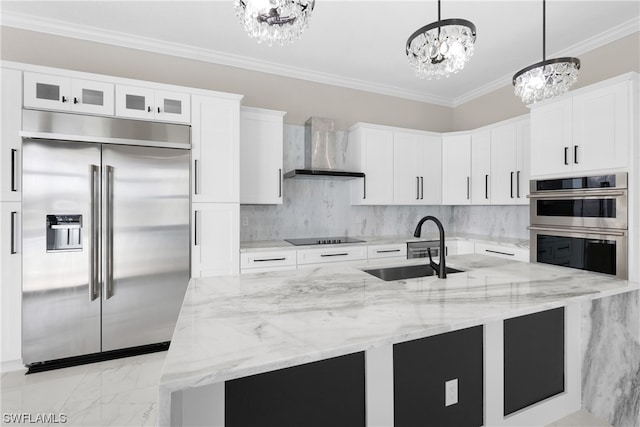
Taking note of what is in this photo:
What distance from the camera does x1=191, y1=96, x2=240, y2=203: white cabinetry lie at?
9.32 ft

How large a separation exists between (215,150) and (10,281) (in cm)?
186

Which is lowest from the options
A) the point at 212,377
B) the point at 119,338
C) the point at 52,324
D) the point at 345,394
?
the point at 119,338

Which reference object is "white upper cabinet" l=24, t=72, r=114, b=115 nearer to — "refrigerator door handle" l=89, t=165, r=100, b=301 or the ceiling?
"refrigerator door handle" l=89, t=165, r=100, b=301

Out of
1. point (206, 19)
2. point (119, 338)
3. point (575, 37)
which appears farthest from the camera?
point (575, 37)

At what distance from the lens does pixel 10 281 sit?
2.34m

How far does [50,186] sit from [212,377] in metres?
2.53

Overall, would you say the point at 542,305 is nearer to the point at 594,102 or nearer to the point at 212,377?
the point at 212,377

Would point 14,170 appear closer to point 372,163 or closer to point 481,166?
point 372,163

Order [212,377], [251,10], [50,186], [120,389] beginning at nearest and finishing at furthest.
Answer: [212,377] → [251,10] → [120,389] → [50,186]

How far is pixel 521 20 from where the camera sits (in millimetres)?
2699

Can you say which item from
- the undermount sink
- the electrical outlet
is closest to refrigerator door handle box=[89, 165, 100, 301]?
the undermount sink

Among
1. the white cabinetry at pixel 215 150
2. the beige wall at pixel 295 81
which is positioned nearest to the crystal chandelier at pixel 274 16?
the white cabinetry at pixel 215 150

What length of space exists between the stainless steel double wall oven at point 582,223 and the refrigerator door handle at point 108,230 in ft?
11.7

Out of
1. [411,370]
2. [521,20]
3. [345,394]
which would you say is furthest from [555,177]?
[345,394]
